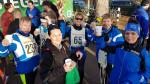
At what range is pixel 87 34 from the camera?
7.86m

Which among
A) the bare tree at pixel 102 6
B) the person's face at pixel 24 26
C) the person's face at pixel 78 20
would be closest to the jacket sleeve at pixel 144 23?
the person's face at pixel 78 20

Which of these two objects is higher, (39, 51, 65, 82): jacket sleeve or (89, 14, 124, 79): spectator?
(39, 51, 65, 82): jacket sleeve

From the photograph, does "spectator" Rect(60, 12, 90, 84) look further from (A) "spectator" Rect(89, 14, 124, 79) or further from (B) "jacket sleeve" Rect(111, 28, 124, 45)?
(B) "jacket sleeve" Rect(111, 28, 124, 45)

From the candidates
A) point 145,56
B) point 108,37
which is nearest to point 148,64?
point 145,56

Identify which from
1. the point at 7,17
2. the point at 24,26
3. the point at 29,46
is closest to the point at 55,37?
the point at 24,26

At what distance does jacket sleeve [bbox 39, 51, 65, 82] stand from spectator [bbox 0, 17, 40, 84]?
1.22 meters

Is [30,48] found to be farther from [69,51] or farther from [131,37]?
[131,37]

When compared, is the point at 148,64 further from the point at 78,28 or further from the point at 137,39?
the point at 78,28

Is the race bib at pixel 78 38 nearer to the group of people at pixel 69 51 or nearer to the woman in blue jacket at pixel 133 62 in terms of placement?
the group of people at pixel 69 51

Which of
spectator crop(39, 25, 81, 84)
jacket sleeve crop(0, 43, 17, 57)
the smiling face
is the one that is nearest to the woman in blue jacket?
spectator crop(39, 25, 81, 84)

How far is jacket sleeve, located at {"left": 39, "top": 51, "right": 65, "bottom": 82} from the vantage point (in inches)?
183

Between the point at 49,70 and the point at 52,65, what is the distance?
0.10 meters

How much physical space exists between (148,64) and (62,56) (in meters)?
1.32

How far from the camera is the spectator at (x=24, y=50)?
5.88 meters
